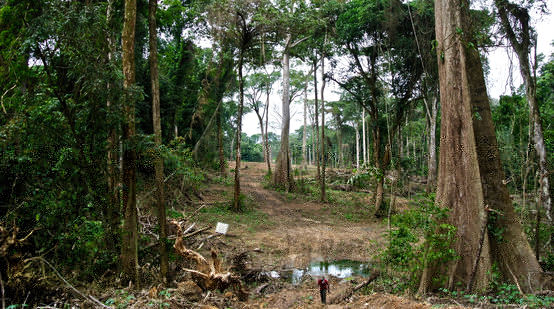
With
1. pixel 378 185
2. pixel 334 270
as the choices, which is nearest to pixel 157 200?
pixel 334 270

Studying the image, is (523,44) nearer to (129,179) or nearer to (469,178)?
(469,178)

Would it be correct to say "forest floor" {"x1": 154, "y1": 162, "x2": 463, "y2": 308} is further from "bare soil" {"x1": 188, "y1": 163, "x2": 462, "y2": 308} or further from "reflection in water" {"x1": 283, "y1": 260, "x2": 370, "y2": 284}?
"reflection in water" {"x1": 283, "y1": 260, "x2": 370, "y2": 284}

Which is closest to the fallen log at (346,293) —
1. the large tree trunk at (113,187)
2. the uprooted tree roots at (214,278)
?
the uprooted tree roots at (214,278)

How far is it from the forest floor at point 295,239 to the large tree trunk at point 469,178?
4.56ft

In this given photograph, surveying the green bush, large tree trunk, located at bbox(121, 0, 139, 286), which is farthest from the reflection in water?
large tree trunk, located at bbox(121, 0, 139, 286)

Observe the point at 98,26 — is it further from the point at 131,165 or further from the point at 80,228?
the point at 80,228

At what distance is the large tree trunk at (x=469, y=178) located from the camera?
5879mm

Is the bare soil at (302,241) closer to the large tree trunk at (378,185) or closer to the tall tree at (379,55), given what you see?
the large tree trunk at (378,185)

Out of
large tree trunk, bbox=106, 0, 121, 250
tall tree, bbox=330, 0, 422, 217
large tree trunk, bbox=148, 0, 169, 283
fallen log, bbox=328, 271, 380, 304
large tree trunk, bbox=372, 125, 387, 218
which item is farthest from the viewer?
large tree trunk, bbox=372, 125, 387, 218

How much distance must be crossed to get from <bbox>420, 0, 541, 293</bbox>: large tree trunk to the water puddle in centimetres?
332

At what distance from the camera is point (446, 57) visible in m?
6.60

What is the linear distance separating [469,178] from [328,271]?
480 centimetres

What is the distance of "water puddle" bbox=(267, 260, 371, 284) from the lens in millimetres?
8750

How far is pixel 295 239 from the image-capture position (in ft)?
40.7
